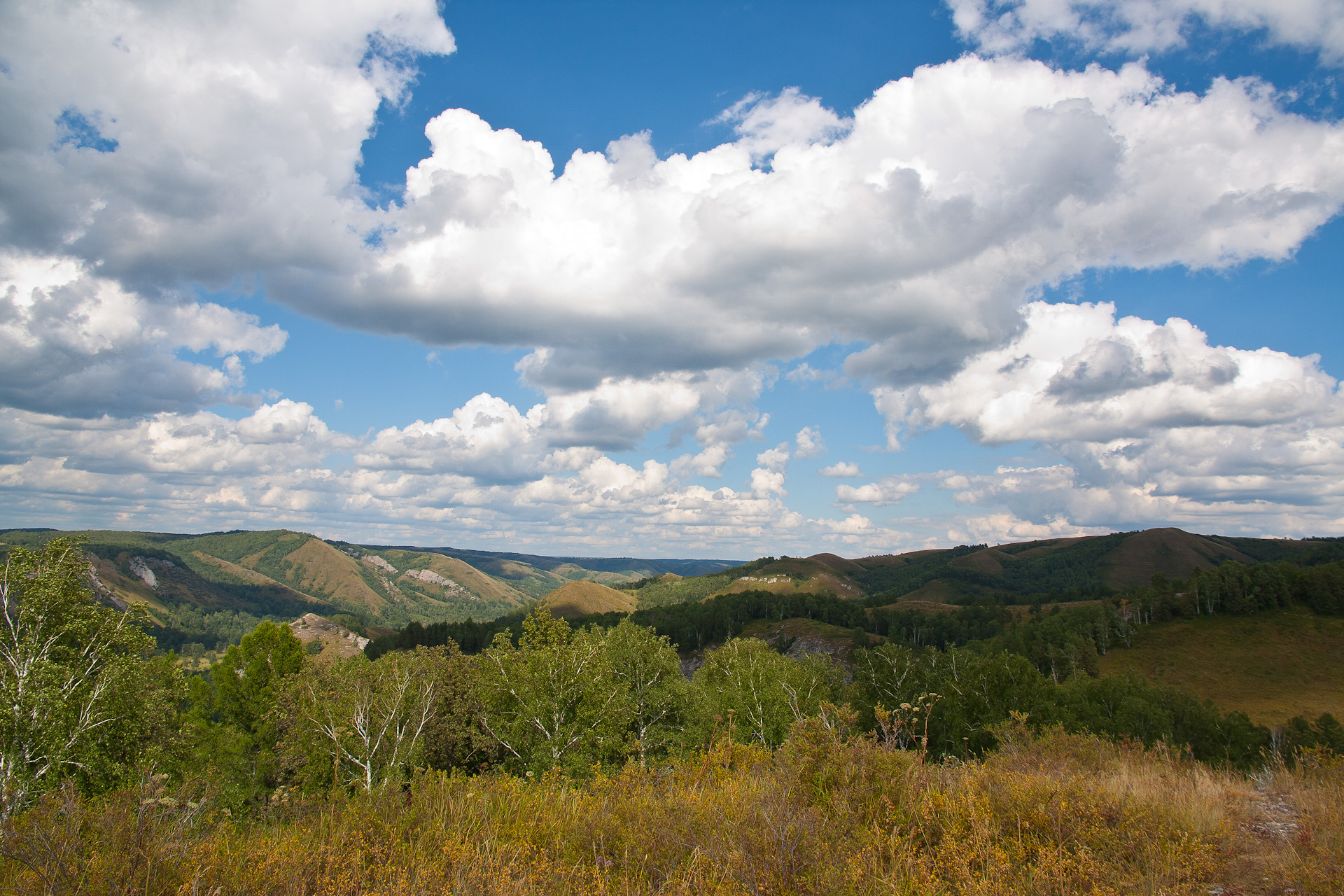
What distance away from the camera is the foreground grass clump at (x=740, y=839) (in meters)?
5.59

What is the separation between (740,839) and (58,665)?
28109 millimetres

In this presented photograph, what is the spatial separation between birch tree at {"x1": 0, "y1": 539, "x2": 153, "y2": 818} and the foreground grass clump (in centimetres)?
1973

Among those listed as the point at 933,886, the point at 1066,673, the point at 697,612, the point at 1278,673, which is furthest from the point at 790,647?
the point at 933,886

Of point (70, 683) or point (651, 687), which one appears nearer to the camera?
point (70, 683)

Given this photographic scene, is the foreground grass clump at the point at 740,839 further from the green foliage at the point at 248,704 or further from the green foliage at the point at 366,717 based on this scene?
the green foliage at the point at 248,704

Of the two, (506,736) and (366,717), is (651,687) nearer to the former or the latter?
(506,736)

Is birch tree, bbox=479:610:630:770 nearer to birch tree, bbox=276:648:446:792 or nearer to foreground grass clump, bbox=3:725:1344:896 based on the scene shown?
birch tree, bbox=276:648:446:792

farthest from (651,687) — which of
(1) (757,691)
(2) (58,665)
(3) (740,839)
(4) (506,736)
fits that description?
(3) (740,839)

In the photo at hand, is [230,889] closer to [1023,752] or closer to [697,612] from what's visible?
[1023,752]

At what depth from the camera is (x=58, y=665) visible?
71.0ft

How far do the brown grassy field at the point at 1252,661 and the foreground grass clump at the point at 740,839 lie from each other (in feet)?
412

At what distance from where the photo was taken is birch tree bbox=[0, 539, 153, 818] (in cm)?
2020

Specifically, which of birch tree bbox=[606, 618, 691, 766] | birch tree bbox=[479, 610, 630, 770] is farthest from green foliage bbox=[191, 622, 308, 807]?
birch tree bbox=[606, 618, 691, 766]

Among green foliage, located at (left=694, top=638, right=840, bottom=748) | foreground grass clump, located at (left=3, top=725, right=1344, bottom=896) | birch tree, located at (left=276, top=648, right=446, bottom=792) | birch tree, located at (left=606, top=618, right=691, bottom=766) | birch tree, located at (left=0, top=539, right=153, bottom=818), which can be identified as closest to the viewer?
foreground grass clump, located at (left=3, top=725, right=1344, bottom=896)
